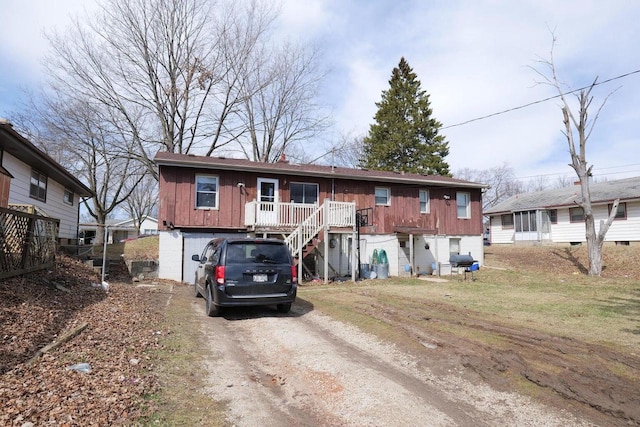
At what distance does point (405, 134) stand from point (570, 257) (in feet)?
71.2

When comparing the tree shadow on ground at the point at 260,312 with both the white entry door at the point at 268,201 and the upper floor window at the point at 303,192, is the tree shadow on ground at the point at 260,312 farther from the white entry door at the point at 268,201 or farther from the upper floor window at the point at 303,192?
the upper floor window at the point at 303,192

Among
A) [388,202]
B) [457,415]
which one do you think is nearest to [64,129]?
[388,202]

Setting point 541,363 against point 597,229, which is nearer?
point 541,363

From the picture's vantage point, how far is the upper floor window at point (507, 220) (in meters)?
31.8

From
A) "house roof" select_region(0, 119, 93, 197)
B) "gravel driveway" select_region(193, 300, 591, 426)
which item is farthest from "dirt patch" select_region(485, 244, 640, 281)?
"house roof" select_region(0, 119, 93, 197)

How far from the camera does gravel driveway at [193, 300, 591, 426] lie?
3584 millimetres

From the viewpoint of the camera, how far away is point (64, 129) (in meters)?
23.8

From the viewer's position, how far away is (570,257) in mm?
21984

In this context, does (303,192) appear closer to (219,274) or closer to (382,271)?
(382,271)

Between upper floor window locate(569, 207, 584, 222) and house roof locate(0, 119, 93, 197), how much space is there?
101ft

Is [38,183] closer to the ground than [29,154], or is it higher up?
closer to the ground

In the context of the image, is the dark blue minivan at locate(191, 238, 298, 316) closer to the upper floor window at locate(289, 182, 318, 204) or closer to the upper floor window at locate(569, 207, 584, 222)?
the upper floor window at locate(289, 182, 318, 204)

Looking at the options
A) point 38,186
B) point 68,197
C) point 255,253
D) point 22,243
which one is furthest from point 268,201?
point 68,197

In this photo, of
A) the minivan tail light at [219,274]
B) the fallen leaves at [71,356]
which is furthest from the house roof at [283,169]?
the minivan tail light at [219,274]
